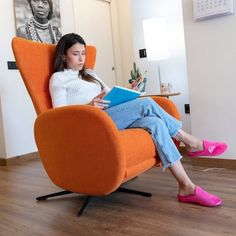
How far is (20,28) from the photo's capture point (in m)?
3.04

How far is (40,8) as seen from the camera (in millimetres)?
3199

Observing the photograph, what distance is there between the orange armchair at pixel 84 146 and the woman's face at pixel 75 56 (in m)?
0.21

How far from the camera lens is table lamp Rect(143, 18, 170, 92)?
8.20ft

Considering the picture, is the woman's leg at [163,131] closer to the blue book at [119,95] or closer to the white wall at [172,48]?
the blue book at [119,95]

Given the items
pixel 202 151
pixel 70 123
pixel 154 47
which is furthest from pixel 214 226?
pixel 154 47

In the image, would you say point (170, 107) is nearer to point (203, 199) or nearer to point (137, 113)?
point (137, 113)

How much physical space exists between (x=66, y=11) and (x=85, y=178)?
2552 millimetres

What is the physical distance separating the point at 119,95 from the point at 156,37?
1055mm

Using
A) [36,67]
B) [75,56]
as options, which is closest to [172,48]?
[75,56]

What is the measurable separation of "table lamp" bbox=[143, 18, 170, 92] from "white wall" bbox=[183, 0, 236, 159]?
237 mm

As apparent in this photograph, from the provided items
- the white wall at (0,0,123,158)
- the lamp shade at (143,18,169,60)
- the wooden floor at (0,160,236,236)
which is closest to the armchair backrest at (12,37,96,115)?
the wooden floor at (0,160,236,236)

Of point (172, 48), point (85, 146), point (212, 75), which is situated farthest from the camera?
point (172, 48)

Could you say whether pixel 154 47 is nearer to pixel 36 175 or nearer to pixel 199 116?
pixel 199 116

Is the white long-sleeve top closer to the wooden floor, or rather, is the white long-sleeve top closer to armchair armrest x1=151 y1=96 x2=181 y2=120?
armchair armrest x1=151 y1=96 x2=181 y2=120
